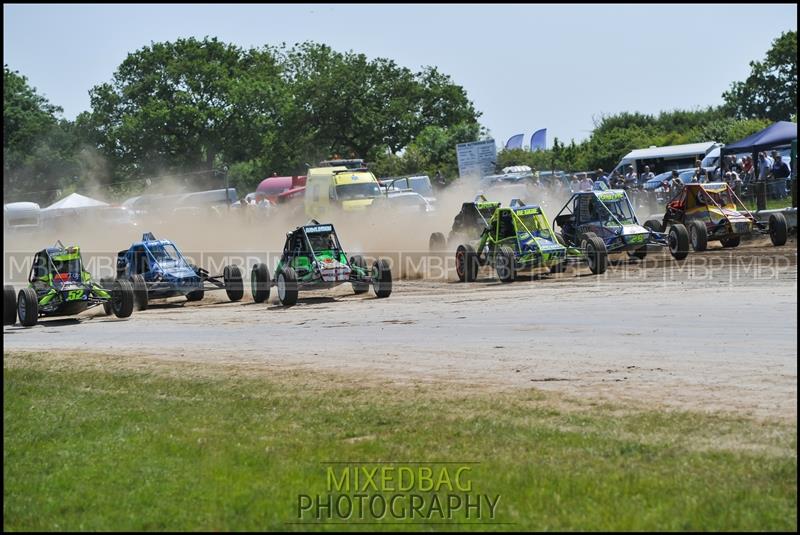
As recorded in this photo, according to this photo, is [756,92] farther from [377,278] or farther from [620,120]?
[377,278]

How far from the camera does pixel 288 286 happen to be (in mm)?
21625

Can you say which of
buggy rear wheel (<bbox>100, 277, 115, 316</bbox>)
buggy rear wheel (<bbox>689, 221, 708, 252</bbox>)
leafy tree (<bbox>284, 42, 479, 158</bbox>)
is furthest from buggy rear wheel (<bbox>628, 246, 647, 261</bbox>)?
leafy tree (<bbox>284, 42, 479, 158</bbox>)

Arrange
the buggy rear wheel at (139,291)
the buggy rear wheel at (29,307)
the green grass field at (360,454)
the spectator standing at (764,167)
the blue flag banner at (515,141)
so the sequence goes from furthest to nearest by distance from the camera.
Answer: the blue flag banner at (515,141)
the spectator standing at (764,167)
the buggy rear wheel at (139,291)
the buggy rear wheel at (29,307)
the green grass field at (360,454)

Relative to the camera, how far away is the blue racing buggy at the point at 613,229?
23375 millimetres

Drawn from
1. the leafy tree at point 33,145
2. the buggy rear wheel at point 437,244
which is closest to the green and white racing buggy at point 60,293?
the buggy rear wheel at point 437,244

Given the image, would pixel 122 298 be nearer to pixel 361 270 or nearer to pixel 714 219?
pixel 361 270

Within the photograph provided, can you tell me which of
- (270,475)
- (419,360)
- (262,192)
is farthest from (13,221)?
(270,475)

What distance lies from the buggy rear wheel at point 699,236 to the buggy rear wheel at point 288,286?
30.4 feet

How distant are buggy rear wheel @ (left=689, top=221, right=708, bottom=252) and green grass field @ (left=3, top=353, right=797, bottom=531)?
13.8 meters

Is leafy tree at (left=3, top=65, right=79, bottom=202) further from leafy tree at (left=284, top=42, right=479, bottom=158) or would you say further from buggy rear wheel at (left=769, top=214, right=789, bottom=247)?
buggy rear wheel at (left=769, top=214, right=789, bottom=247)

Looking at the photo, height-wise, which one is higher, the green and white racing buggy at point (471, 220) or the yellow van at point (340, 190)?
the yellow van at point (340, 190)

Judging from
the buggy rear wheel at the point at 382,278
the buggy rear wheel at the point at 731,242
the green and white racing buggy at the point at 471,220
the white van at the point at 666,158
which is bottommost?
the buggy rear wheel at the point at 382,278

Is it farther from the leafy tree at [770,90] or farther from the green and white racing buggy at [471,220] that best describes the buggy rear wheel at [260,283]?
the leafy tree at [770,90]

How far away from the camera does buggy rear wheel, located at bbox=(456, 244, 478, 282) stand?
24.2 meters
